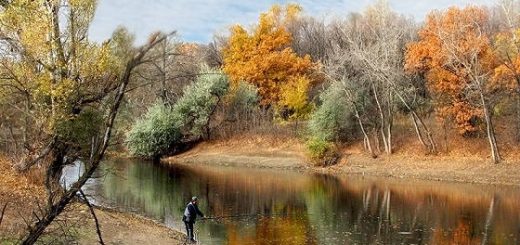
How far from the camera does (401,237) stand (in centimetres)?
2402

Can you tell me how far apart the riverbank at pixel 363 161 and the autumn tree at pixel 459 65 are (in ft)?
7.48

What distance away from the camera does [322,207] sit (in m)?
32.7

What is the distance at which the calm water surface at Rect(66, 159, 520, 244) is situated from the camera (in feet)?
79.7

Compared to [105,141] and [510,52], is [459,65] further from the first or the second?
[105,141]

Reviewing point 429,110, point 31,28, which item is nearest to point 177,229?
point 31,28

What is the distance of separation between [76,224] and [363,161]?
38.4 metres

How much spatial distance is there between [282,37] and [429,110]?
2167cm

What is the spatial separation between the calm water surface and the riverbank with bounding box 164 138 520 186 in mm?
3166

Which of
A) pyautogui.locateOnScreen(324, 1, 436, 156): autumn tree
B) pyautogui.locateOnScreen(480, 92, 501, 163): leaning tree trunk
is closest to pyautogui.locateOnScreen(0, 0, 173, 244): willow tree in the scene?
pyautogui.locateOnScreen(324, 1, 436, 156): autumn tree

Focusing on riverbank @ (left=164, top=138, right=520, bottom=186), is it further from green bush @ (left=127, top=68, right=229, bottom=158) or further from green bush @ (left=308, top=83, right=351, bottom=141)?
green bush @ (left=127, top=68, right=229, bottom=158)

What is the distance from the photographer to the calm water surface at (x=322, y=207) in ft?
79.7

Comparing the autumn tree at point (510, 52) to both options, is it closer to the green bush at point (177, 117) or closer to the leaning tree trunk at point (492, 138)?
the leaning tree trunk at point (492, 138)

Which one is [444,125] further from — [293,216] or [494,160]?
[293,216]

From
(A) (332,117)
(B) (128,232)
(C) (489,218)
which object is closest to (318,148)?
(A) (332,117)
